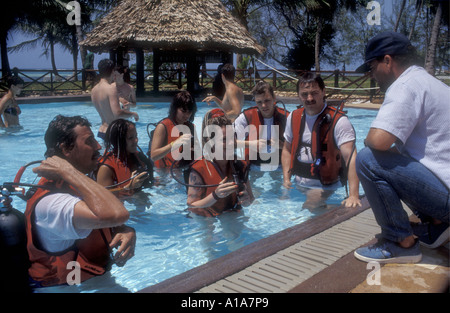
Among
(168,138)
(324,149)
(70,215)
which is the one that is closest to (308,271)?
(70,215)

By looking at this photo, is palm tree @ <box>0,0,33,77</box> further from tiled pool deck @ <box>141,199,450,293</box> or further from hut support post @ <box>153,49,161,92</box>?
tiled pool deck @ <box>141,199,450,293</box>

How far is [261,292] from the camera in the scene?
245cm

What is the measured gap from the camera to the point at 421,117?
272 cm

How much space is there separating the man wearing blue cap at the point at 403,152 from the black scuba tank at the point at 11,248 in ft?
7.20

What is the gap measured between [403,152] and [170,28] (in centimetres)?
1577

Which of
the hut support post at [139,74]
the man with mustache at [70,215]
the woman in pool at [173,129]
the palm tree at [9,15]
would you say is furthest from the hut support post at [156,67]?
the man with mustache at [70,215]

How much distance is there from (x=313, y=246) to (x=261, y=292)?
2.82 ft

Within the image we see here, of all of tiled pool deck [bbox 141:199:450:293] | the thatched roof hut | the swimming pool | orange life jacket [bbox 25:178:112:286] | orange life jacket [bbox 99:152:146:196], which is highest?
the thatched roof hut

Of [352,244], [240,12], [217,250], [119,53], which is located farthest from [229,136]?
[240,12]

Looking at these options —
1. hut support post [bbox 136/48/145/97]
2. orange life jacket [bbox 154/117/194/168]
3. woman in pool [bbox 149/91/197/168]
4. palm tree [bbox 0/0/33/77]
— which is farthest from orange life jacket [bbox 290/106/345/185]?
palm tree [bbox 0/0/33/77]

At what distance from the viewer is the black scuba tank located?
2.29m

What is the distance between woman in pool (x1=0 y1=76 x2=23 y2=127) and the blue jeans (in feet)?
35.3

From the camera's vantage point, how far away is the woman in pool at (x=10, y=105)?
1109 centimetres

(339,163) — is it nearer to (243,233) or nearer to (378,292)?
(243,233)
